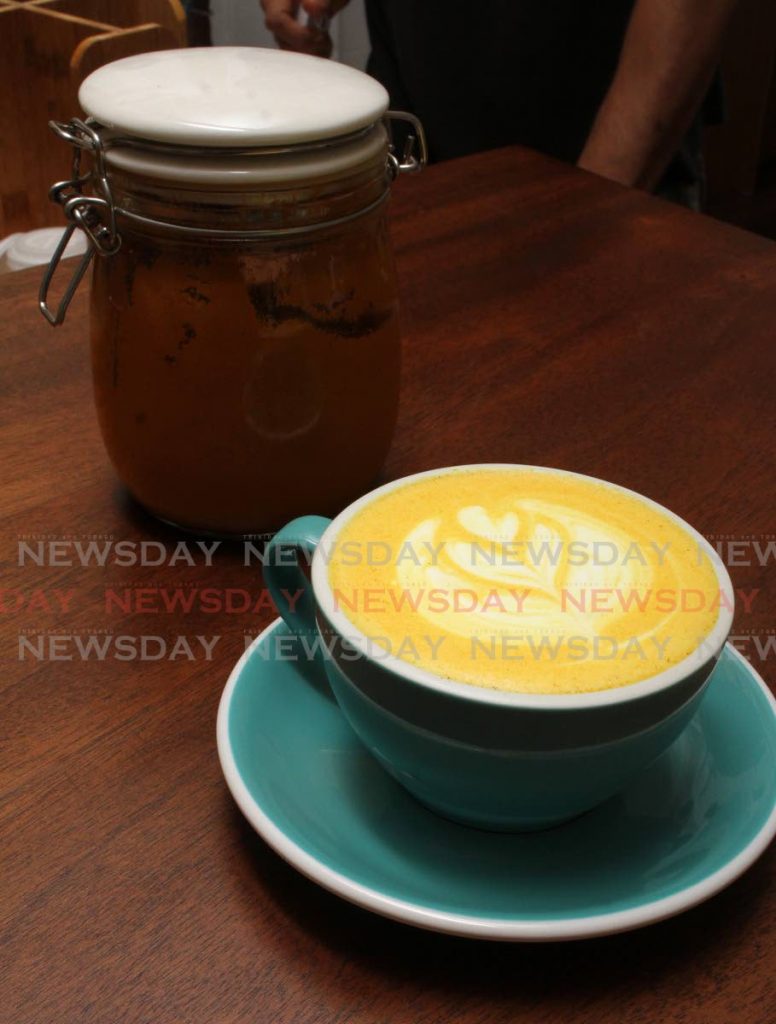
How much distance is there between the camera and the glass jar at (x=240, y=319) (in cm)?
46

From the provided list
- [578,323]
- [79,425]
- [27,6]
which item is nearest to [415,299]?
[578,323]

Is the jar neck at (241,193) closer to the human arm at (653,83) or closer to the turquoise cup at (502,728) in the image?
the turquoise cup at (502,728)

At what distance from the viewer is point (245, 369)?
492 mm

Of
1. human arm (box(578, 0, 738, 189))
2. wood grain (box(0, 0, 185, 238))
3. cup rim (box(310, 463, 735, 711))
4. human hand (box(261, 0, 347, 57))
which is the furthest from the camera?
wood grain (box(0, 0, 185, 238))

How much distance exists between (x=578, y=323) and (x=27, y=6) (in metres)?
0.93

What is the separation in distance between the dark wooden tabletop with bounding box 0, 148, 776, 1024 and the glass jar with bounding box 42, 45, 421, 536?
57 millimetres

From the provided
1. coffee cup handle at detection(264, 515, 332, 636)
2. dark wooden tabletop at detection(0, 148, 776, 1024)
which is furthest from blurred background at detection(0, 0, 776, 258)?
coffee cup handle at detection(264, 515, 332, 636)

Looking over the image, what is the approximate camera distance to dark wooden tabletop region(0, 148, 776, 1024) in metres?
0.35

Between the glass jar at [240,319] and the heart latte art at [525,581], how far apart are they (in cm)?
11

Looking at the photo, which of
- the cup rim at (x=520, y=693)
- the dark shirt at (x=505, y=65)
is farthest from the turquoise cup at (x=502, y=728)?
the dark shirt at (x=505, y=65)

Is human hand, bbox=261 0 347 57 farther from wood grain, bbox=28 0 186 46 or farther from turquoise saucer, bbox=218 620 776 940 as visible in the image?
turquoise saucer, bbox=218 620 776 940

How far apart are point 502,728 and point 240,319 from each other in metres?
0.23

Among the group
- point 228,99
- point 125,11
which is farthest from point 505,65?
point 228,99

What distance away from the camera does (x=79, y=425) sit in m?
0.64
